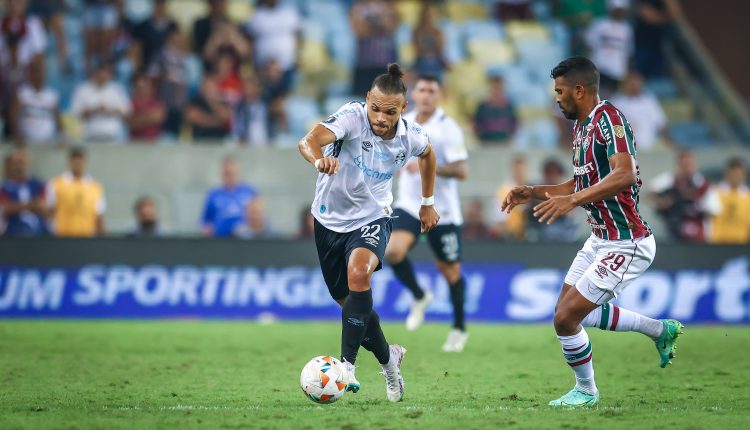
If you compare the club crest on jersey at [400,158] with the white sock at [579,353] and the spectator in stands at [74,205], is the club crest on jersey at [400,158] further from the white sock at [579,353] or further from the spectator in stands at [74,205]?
the spectator in stands at [74,205]

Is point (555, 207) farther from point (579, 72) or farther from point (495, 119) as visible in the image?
point (495, 119)

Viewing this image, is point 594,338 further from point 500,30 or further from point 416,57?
point 500,30

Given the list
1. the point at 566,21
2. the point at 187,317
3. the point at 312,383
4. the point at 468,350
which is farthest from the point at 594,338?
the point at 566,21

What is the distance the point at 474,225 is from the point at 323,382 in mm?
10007

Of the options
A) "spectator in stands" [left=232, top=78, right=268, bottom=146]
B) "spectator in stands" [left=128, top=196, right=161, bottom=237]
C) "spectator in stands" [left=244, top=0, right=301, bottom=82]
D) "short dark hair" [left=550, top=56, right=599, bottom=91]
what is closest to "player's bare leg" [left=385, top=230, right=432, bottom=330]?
"short dark hair" [left=550, top=56, right=599, bottom=91]

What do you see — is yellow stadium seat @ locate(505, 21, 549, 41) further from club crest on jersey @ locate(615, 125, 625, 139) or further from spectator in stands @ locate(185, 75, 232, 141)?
club crest on jersey @ locate(615, 125, 625, 139)

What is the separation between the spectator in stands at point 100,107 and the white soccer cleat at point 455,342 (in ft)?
27.8

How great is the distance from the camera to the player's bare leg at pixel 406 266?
12.5 meters

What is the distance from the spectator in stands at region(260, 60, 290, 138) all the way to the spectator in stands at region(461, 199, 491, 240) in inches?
157

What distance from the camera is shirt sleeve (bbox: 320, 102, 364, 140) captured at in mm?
8227

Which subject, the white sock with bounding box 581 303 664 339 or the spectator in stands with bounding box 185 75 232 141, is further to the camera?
the spectator in stands with bounding box 185 75 232 141

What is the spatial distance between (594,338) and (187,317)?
5756 millimetres

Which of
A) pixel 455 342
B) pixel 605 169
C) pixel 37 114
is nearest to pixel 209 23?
pixel 37 114

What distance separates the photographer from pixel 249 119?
63.3 feet
